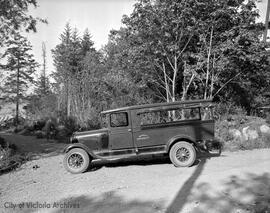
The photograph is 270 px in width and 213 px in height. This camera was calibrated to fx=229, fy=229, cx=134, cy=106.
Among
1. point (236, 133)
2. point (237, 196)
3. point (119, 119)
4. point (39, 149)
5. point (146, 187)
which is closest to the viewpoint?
point (237, 196)

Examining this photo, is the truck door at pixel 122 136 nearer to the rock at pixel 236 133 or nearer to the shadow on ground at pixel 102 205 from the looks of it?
the shadow on ground at pixel 102 205

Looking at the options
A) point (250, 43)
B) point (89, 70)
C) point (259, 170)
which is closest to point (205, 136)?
point (259, 170)

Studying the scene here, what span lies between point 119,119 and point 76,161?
1.68 metres

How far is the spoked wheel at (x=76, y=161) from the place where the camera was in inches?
249

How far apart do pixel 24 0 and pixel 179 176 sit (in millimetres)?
8317

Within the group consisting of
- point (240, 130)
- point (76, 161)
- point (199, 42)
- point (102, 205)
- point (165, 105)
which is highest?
point (199, 42)

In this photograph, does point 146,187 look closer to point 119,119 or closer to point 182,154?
point 182,154

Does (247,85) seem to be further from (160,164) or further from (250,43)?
(160,164)

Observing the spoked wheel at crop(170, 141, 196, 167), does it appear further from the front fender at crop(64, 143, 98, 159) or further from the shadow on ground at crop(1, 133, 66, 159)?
the shadow on ground at crop(1, 133, 66, 159)

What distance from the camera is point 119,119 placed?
6590 mm

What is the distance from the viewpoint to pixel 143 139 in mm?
6352

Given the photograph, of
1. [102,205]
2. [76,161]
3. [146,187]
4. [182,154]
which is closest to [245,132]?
[182,154]

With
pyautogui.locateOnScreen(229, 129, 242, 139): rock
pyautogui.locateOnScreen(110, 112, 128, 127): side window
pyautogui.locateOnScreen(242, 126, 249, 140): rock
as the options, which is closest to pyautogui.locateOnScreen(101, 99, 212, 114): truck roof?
pyautogui.locateOnScreen(110, 112, 128, 127): side window

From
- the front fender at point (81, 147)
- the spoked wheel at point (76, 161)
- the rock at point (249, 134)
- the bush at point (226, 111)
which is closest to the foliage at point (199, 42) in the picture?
the bush at point (226, 111)
